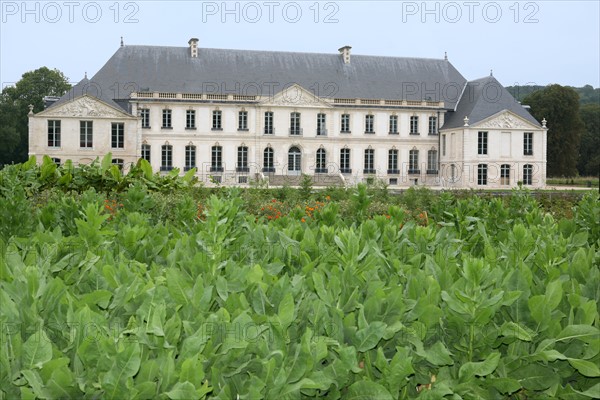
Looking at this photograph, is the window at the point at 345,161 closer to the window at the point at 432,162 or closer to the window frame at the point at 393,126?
the window frame at the point at 393,126

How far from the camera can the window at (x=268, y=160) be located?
46.0m

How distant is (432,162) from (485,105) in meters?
5.23

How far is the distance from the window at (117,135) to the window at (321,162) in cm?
1247

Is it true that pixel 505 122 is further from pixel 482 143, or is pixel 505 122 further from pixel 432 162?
pixel 432 162

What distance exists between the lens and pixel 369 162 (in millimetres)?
47250

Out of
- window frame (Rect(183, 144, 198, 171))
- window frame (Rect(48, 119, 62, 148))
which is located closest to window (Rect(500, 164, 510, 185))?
window frame (Rect(183, 144, 198, 171))

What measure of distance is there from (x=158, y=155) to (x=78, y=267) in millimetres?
42520

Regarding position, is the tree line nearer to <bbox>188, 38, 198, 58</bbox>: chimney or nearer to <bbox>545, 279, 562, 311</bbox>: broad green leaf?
<bbox>188, 38, 198, 58</bbox>: chimney

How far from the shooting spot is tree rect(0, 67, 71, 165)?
168 feet

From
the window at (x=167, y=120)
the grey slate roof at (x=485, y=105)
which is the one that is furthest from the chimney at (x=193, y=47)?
the grey slate roof at (x=485, y=105)

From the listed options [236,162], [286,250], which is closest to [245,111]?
[236,162]

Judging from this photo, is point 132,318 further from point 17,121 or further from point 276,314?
point 17,121

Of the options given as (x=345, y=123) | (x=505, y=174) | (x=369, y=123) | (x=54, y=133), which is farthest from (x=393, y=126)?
(x=54, y=133)

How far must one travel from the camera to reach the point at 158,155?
44719mm
